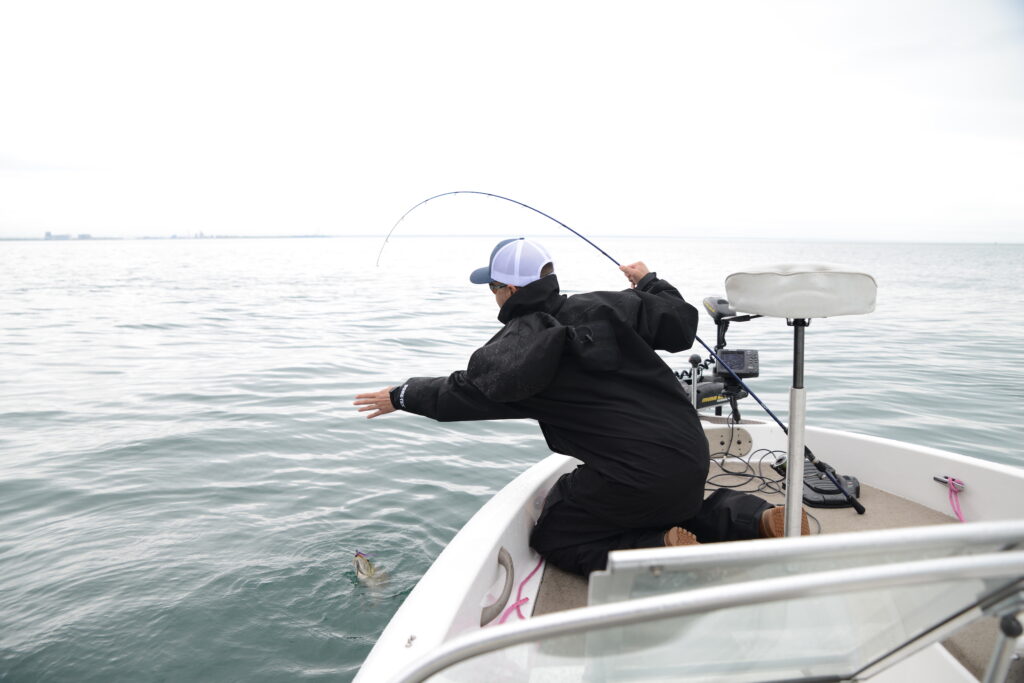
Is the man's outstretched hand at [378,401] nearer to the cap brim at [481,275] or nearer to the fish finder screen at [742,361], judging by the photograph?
the cap brim at [481,275]

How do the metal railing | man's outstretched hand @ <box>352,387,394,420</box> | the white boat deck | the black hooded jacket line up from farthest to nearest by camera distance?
man's outstretched hand @ <box>352,387,394,420</box> < the black hooded jacket < the white boat deck < the metal railing

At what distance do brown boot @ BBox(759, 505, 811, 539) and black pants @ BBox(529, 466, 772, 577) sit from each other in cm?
6

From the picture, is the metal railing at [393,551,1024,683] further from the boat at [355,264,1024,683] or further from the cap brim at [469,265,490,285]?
the cap brim at [469,265,490,285]

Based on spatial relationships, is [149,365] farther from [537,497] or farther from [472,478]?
[537,497]

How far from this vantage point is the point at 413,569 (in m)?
4.22

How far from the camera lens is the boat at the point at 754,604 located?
100 cm

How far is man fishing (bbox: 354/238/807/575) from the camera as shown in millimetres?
2510

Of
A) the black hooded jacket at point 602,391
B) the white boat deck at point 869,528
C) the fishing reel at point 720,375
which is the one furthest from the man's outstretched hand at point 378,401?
the fishing reel at point 720,375

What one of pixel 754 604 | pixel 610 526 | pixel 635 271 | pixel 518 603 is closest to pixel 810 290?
pixel 754 604

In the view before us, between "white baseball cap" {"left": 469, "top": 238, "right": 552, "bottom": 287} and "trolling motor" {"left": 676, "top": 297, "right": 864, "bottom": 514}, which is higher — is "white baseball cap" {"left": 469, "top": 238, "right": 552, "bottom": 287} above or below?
above

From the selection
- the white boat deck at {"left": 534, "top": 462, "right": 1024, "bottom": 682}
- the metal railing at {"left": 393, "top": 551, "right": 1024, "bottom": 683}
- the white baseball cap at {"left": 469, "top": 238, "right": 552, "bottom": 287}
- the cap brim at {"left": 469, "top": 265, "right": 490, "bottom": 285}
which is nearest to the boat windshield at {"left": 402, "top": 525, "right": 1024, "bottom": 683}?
the metal railing at {"left": 393, "top": 551, "right": 1024, "bottom": 683}

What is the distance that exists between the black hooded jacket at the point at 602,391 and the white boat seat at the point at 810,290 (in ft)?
2.03

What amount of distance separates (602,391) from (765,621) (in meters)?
1.34

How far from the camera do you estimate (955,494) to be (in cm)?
331
